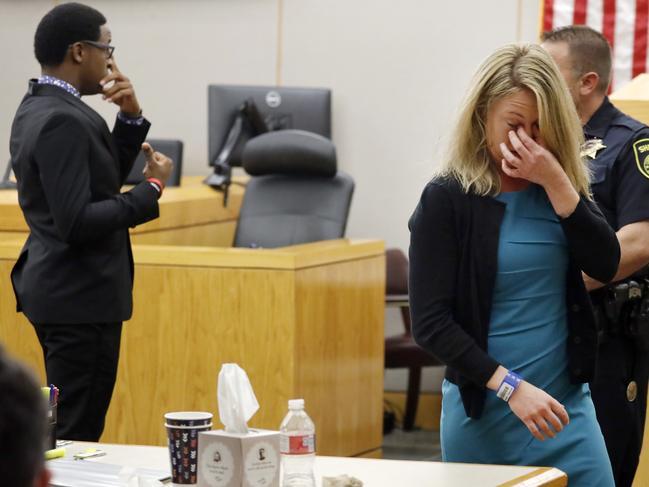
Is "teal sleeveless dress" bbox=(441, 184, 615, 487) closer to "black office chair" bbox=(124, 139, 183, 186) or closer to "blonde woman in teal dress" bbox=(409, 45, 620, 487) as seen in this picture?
"blonde woman in teal dress" bbox=(409, 45, 620, 487)

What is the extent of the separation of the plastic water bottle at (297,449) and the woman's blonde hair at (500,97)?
51cm

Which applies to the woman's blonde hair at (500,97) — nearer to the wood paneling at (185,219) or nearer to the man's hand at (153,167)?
the man's hand at (153,167)

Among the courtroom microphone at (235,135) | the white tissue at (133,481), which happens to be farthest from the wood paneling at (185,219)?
the white tissue at (133,481)

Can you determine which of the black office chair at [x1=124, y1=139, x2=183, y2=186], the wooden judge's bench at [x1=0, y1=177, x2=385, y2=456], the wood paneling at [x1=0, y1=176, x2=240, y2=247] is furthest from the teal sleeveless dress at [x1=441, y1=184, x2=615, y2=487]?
the black office chair at [x1=124, y1=139, x2=183, y2=186]

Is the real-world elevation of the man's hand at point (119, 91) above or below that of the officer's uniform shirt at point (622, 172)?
above

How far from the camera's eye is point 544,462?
209 cm

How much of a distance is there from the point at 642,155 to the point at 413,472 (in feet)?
3.27

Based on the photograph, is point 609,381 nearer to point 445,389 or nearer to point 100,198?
point 445,389

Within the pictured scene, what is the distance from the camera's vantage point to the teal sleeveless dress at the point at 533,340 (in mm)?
2070

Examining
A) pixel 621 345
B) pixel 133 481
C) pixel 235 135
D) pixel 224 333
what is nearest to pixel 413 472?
pixel 133 481

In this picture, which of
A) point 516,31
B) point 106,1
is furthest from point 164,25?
point 516,31

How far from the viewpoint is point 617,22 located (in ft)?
20.5

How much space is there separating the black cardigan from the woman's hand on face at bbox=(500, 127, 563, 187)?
2.9 inches

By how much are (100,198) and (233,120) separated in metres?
3.19
